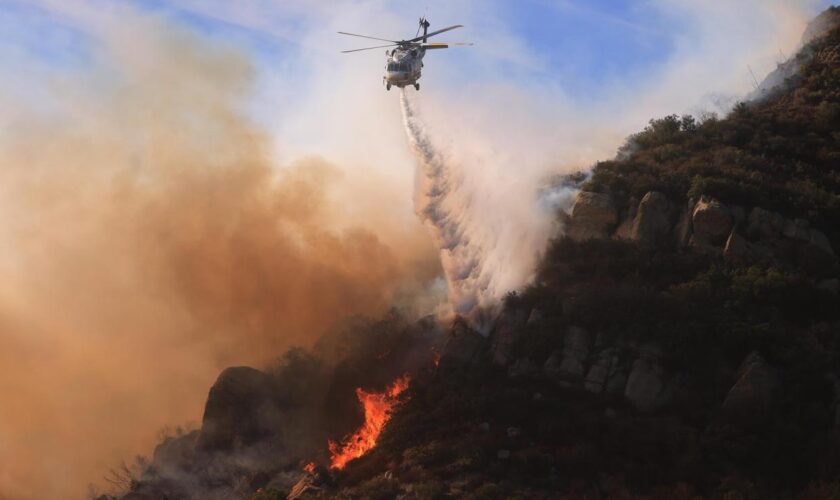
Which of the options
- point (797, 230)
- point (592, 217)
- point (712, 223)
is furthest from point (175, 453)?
point (797, 230)

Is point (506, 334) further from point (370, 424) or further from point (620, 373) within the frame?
point (370, 424)

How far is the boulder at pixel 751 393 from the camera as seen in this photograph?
5856 centimetres

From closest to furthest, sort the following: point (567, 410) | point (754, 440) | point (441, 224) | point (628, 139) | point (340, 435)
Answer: point (754, 440), point (567, 410), point (340, 435), point (441, 224), point (628, 139)

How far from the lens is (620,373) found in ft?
208

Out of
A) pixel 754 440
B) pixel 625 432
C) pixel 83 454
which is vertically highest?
pixel 83 454

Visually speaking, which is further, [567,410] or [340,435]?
[340,435]


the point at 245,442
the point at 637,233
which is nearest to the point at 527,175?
the point at 637,233

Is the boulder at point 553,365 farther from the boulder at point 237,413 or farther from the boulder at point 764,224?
the boulder at point 237,413

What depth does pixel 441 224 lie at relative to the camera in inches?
3327

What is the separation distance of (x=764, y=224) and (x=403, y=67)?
29.6m

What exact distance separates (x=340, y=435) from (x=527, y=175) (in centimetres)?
2727

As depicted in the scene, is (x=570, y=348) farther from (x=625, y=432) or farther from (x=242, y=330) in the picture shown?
(x=242, y=330)

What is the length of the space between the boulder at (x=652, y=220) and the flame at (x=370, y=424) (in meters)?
19.1

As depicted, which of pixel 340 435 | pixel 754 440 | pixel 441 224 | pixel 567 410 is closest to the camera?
pixel 754 440
